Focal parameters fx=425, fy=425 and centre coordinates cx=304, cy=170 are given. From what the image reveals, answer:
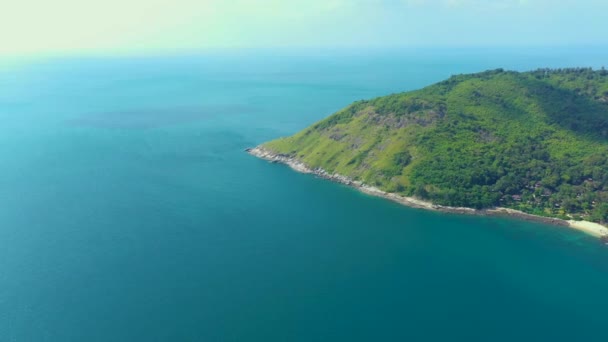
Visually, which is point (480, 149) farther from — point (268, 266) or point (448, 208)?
point (268, 266)

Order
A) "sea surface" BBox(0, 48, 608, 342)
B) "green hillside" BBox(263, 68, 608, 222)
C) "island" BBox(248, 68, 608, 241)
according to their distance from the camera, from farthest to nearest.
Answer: "green hillside" BBox(263, 68, 608, 222)
"island" BBox(248, 68, 608, 241)
"sea surface" BBox(0, 48, 608, 342)

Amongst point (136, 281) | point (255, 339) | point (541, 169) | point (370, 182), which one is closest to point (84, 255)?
point (136, 281)

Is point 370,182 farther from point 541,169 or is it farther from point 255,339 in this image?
point 255,339

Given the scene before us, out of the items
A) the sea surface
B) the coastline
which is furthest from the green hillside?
the sea surface

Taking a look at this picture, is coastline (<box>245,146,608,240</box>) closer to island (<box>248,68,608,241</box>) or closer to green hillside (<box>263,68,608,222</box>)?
island (<box>248,68,608,241</box>)

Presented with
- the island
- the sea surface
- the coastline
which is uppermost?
the island

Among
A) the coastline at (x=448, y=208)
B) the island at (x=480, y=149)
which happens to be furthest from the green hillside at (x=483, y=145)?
the coastline at (x=448, y=208)

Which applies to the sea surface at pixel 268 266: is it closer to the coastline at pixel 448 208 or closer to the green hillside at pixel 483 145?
the coastline at pixel 448 208
